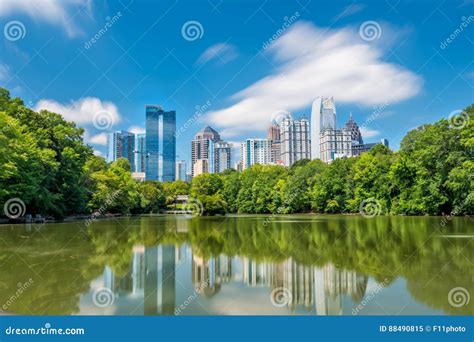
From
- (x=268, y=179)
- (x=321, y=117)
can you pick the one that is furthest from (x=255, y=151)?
(x=268, y=179)

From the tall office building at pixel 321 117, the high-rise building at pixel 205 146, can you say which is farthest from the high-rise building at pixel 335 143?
the high-rise building at pixel 205 146

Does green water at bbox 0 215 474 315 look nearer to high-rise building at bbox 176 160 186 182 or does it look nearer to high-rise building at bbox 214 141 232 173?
high-rise building at bbox 214 141 232 173

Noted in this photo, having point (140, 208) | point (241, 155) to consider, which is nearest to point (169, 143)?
point (241, 155)

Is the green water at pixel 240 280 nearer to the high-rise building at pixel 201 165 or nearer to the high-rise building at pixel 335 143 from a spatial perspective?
the high-rise building at pixel 201 165

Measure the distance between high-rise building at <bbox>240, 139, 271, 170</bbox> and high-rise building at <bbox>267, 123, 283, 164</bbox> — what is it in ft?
4.98

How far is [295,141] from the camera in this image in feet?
367

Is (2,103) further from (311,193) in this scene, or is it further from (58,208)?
(311,193)

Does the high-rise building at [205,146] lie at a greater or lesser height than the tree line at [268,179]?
greater

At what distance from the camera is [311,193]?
191 ft

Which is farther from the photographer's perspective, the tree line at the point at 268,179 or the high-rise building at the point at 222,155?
the high-rise building at the point at 222,155

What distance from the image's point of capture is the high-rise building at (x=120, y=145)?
91.3 meters

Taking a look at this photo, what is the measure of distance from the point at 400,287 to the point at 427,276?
Answer: 1297 millimetres

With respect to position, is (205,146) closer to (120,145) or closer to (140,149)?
(140,149)

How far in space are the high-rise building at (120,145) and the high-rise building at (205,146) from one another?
1512 centimetres
